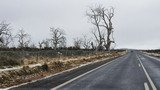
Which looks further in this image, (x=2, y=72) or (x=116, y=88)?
(x=2, y=72)

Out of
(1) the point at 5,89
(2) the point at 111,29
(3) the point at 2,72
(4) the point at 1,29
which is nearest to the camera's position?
(1) the point at 5,89

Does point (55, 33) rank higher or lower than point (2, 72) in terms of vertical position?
higher

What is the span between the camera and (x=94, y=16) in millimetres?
88312

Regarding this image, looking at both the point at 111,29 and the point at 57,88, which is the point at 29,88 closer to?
the point at 57,88

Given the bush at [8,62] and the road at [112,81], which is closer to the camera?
the road at [112,81]

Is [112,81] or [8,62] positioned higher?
[8,62]

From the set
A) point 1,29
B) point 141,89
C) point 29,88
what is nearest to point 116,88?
point 141,89

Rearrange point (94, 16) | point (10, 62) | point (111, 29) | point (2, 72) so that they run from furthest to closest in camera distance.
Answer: point (111, 29)
point (94, 16)
point (10, 62)
point (2, 72)

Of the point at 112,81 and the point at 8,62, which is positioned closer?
the point at 112,81

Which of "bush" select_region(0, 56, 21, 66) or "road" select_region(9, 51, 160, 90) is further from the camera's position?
"bush" select_region(0, 56, 21, 66)

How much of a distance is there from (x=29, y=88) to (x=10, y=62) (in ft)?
31.3

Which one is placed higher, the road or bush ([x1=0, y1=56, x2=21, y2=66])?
bush ([x1=0, y1=56, x2=21, y2=66])

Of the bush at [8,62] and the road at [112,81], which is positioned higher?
the bush at [8,62]

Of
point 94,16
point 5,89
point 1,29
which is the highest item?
point 94,16
